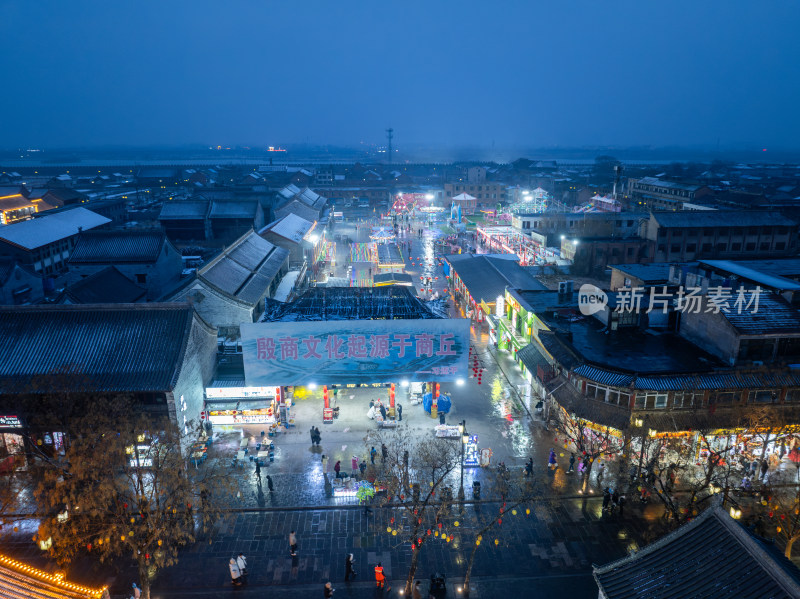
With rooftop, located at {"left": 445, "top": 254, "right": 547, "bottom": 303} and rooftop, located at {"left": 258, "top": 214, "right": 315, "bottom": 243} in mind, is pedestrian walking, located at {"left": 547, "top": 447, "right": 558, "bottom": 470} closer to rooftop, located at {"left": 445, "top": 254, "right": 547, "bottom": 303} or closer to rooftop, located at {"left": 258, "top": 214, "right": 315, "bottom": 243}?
rooftop, located at {"left": 445, "top": 254, "right": 547, "bottom": 303}

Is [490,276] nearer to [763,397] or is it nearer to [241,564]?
[763,397]

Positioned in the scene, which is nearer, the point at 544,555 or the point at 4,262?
the point at 544,555

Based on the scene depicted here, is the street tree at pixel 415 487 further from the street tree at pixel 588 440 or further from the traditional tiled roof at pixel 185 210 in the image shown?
the traditional tiled roof at pixel 185 210

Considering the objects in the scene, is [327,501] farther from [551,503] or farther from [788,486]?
[788,486]

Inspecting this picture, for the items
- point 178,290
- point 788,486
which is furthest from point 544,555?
point 178,290

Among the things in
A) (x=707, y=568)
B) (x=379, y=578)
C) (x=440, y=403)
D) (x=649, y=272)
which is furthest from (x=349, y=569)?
(x=649, y=272)
